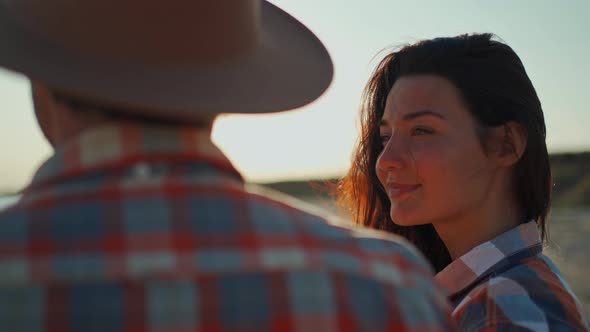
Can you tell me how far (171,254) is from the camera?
1020mm

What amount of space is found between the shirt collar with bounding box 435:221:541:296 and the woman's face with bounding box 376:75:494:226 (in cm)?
19

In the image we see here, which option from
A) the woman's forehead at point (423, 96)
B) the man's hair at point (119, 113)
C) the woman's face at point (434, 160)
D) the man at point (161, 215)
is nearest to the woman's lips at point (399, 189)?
the woman's face at point (434, 160)

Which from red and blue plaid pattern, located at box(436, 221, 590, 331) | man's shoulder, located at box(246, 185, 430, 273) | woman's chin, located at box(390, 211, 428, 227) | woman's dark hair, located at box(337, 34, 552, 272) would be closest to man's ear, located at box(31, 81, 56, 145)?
man's shoulder, located at box(246, 185, 430, 273)

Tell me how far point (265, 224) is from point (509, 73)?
2.00 meters

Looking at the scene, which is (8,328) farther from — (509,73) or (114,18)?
(509,73)

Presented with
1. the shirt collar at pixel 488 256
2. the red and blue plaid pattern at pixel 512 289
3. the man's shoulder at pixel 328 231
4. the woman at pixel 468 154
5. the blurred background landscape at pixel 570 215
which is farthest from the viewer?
the blurred background landscape at pixel 570 215

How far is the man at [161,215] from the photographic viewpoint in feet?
3.27

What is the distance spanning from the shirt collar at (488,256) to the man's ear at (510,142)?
279 mm

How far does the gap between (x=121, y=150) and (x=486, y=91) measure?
6.36 feet

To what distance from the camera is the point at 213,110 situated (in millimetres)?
1157

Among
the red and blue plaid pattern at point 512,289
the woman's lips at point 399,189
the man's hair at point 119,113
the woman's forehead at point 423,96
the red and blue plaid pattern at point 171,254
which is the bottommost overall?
the red and blue plaid pattern at point 512,289

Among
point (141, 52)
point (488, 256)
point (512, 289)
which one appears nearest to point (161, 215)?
point (141, 52)

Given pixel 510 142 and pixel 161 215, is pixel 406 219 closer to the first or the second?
pixel 510 142

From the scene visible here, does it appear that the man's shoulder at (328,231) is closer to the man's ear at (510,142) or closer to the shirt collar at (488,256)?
the shirt collar at (488,256)
